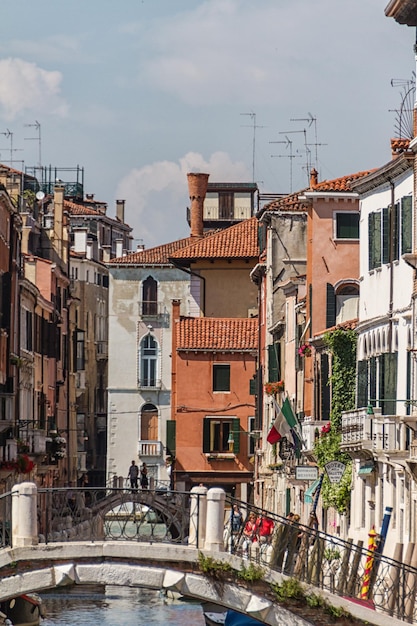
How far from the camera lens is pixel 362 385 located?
42750 mm

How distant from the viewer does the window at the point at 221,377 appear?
7231 centimetres

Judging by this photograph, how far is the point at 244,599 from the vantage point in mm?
27141

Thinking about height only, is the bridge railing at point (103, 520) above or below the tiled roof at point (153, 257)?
below

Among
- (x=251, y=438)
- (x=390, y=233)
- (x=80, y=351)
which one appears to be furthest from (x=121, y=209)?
(x=390, y=233)

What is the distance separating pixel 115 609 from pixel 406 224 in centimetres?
A: 1841

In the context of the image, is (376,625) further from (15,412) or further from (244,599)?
(15,412)

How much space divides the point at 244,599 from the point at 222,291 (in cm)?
4939

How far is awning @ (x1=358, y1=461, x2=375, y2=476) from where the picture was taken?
41469 millimetres

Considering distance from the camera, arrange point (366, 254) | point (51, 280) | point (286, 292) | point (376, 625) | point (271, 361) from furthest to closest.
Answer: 1. point (51, 280)
2. point (271, 361)
3. point (286, 292)
4. point (366, 254)
5. point (376, 625)

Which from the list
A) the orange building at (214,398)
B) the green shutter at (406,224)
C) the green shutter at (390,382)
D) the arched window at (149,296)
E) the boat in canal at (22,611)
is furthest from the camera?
the arched window at (149,296)

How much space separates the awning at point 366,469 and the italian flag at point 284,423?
387 inches

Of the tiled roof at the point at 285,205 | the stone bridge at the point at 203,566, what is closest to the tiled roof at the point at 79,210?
the tiled roof at the point at 285,205

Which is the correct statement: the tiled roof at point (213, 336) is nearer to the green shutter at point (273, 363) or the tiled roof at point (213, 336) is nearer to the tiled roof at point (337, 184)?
the green shutter at point (273, 363)

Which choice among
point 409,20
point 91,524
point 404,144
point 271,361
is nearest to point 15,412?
point 271,361
